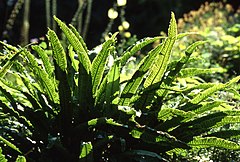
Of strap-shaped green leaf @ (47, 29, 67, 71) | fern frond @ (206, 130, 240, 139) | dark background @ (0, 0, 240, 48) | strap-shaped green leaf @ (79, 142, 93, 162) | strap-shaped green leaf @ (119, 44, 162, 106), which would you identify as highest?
dark background @ (0, 0, 240, 48)

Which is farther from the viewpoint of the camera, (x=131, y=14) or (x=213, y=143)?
(x=131, y=14)

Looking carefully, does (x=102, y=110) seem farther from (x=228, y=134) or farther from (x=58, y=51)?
(x=228, y=134)

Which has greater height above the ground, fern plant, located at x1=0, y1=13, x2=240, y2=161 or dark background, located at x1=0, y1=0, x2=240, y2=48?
dark background, located at x1=0, y1=0, x2=240, y2=48

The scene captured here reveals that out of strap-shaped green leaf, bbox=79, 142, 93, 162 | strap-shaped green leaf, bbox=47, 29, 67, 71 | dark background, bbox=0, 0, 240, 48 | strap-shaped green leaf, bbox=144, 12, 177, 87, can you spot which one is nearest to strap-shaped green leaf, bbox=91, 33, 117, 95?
strap-shaped green leaf, bbox=47, 29, 67, 71

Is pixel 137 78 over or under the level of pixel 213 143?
over

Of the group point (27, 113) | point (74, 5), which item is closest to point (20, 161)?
point (27, 113)

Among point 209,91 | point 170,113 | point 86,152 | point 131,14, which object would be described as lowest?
point 86,152

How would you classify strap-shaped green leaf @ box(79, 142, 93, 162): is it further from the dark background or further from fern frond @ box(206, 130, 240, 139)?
the dark background

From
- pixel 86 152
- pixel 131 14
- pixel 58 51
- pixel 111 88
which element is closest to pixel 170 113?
pixel 111 88
